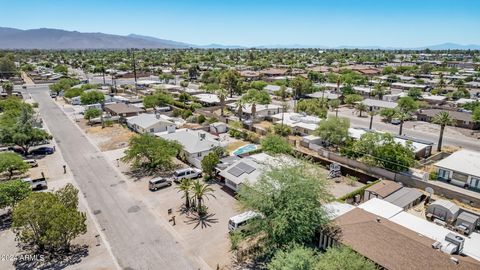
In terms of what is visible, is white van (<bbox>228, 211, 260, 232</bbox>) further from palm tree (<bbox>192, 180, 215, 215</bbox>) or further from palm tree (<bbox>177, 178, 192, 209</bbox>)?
palm tree (<bbox>177, 178, 192, 209</bbox>)

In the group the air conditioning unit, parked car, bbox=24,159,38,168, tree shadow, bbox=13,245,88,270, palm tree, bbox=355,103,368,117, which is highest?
palm tree, bbox=355,103,368,117

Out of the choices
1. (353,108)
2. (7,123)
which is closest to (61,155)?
(7,123)

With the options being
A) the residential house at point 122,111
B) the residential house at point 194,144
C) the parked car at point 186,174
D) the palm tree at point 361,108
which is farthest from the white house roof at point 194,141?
the palm tree at point 361,108

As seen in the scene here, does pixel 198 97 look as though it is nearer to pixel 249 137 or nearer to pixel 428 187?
pixel 249 137

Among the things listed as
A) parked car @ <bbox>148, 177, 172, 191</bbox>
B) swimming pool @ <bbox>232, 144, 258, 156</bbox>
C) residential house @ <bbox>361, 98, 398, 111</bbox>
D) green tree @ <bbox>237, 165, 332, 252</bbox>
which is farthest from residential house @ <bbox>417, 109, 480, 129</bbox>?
parked car @ <bbox>148, 177, 172, 191</bbox>

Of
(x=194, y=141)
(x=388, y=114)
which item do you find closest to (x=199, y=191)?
(x=194, y=141)

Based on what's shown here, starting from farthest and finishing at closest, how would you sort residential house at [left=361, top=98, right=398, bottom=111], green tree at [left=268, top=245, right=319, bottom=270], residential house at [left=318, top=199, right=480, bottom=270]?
residential house at [left=361, top=98, right=398, bottom=111]
residential house at [left=318, top=199, right=480, bottom=270]
green tree at [left=268, top=245, right=319, bottom=270]

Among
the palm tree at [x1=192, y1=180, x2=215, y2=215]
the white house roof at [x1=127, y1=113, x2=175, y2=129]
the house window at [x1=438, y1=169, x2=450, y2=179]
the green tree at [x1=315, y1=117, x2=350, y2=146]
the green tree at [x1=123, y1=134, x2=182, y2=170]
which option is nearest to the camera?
the palm tree at [x1=192, y1=180, x2=215, y2=215]
